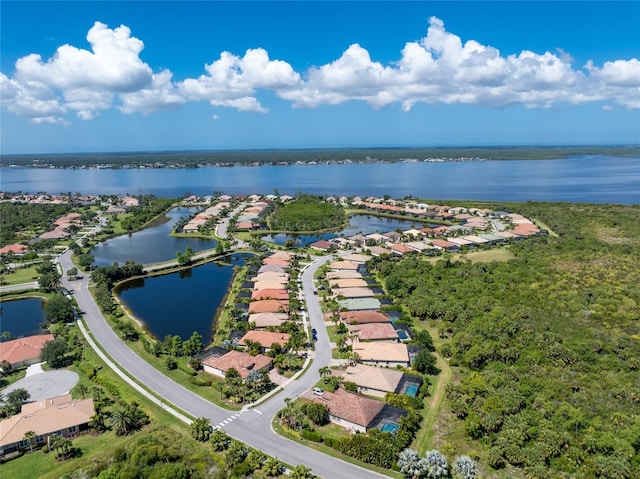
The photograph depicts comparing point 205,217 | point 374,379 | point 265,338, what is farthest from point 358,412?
point 205,217

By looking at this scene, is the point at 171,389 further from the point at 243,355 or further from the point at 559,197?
the point at 559,197

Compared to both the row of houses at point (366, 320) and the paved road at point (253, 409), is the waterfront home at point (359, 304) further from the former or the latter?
the paved road at point (253, 409)

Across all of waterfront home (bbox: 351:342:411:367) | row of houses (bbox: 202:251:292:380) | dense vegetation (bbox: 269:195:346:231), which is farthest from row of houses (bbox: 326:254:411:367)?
dense vegetation (bbox: 269:195:346:231)

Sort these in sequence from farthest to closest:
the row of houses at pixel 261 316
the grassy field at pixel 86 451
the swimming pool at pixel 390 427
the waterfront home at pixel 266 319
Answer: the waterfront home at pixel 266 319 < the row of houses at pixel 261 316 < the swimming pool at pixel 390 427 < the grassy field at pixel 86 451

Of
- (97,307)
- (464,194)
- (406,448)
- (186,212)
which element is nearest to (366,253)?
(97,307)

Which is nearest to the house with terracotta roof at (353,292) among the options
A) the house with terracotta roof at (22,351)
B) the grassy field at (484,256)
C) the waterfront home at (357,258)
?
the waterfront home at (357,258)

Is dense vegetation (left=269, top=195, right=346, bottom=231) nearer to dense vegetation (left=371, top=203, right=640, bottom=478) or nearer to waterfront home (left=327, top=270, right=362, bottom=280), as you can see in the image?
dense vegetation (left=371, top=203, right=640, bottom=478)

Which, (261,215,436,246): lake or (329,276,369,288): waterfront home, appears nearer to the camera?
(329,276,369,288): waterfront home
